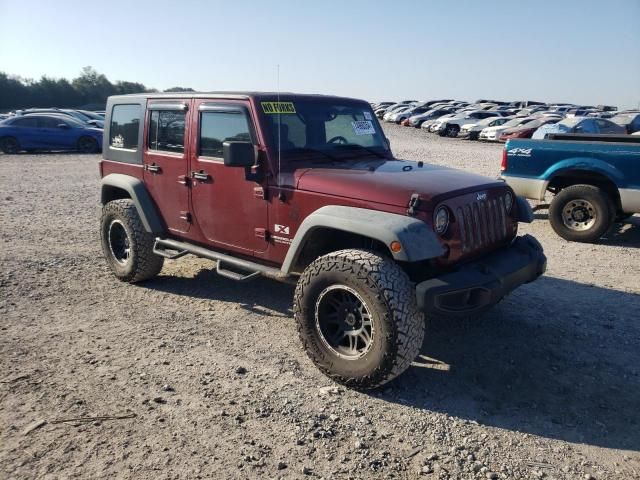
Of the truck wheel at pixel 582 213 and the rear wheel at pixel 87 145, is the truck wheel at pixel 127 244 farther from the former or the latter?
the rear wheel at pixel 87 145

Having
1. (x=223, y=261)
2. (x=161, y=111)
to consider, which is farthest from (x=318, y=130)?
(x=161, y=111)

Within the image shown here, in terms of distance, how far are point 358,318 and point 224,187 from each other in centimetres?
172

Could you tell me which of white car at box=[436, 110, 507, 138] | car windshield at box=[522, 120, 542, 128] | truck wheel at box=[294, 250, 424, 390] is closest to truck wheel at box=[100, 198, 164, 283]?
truck wheel at box=[294, 250, 424, 390]

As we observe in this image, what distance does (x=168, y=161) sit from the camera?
16.8 ft

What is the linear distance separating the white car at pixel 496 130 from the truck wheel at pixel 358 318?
79.3ft

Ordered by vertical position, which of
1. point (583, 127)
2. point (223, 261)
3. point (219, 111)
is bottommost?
point (223, 261)

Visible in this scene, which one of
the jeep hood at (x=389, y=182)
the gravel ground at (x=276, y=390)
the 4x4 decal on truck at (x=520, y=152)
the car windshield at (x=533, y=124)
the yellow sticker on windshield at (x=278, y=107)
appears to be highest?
the car windshield at (x=533, y=124)

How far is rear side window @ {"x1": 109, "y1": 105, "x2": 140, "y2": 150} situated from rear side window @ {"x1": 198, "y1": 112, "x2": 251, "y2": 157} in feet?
3.78

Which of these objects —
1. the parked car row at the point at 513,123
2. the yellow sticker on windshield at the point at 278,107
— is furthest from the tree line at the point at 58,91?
the yellow sticker on windshield at the point at 278,107

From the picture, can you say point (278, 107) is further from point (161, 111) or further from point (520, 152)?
point (520, 152)

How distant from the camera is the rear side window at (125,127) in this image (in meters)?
5.58

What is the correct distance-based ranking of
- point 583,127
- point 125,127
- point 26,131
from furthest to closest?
point 26,131 < point 583,127 < point 125,127

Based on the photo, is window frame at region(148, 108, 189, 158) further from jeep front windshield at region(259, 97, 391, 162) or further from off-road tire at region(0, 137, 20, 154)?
off-road tire at region(0, 137, 20, 154)

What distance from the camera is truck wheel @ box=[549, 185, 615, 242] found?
7387 millimetres
